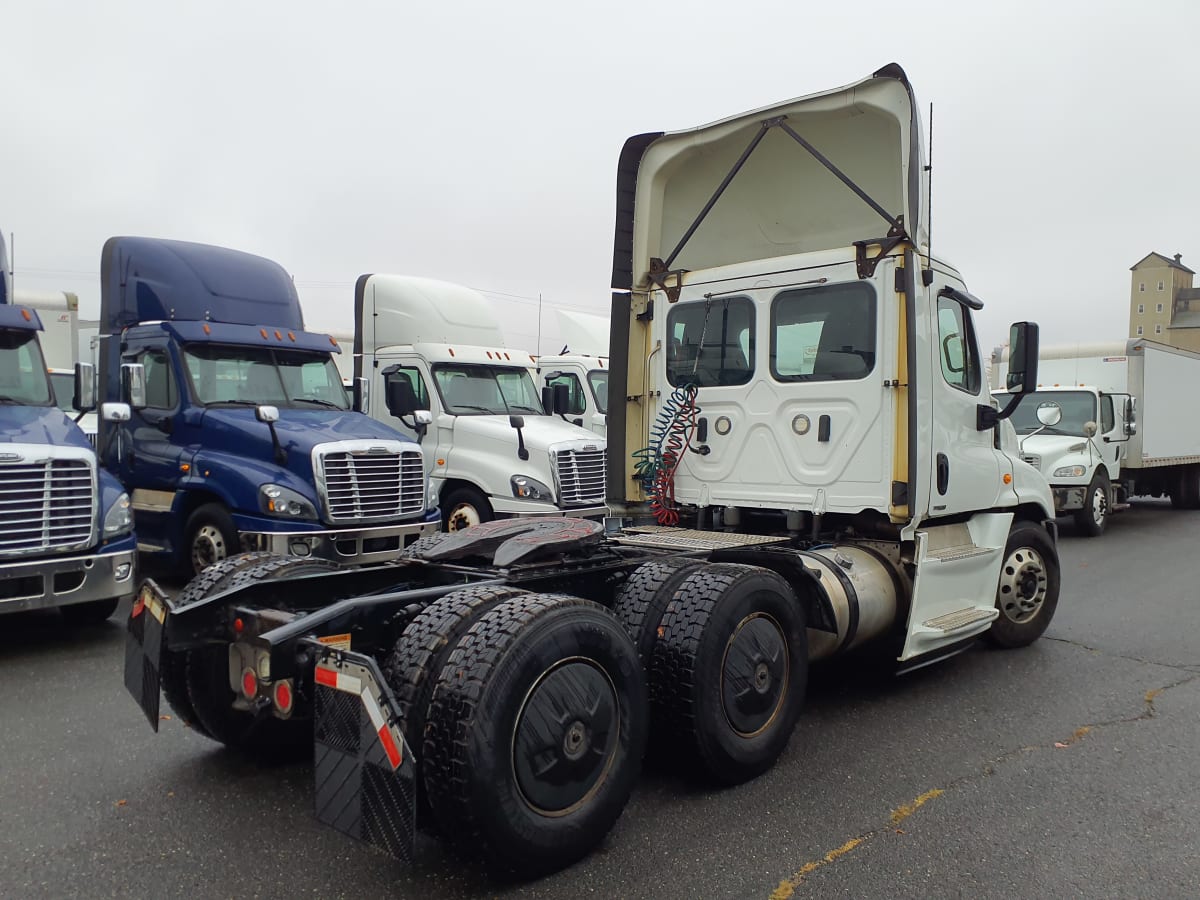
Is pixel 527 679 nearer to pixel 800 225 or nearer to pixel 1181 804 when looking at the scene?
pixel 1181 804

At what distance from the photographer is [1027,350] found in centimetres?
589

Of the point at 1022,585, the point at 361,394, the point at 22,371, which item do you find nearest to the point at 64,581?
the point at 22,371

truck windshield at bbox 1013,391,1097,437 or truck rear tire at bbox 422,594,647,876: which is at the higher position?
truck windshield at bbox 1013,391,1097,437

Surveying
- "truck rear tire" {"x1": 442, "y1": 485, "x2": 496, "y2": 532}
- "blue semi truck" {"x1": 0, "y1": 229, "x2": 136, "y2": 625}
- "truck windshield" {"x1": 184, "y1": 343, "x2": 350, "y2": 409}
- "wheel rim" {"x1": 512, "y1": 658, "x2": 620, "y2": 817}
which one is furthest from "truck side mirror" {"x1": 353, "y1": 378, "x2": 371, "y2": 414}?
"wheel rim" {"x1": 512, "y1": 658, "x2": 620, "y2": 817}

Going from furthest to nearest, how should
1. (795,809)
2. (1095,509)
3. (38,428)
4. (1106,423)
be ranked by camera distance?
(1106,423)
(1095,509)
(38,428)
(795,809)

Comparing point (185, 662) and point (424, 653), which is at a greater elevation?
point (424, 653)

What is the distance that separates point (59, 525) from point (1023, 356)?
666 centimetres

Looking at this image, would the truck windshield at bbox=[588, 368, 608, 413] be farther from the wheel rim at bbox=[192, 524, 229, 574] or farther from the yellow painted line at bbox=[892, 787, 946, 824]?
the yellow painted line at bbox=[892, 787, 946, 824]

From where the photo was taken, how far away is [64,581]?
6355 millimetres

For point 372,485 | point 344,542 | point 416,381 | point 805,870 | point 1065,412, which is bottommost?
point 805,870

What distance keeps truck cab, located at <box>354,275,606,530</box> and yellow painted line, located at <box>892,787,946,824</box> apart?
6009mm

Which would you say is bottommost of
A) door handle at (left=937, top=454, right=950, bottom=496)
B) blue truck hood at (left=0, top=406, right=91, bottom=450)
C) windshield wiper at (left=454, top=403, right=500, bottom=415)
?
door handle at (left=937, top=454, right=950, bottom=496)

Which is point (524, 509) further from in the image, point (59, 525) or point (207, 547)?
point (59, 525)

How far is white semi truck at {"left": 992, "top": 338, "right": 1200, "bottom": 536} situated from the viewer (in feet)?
44.9
